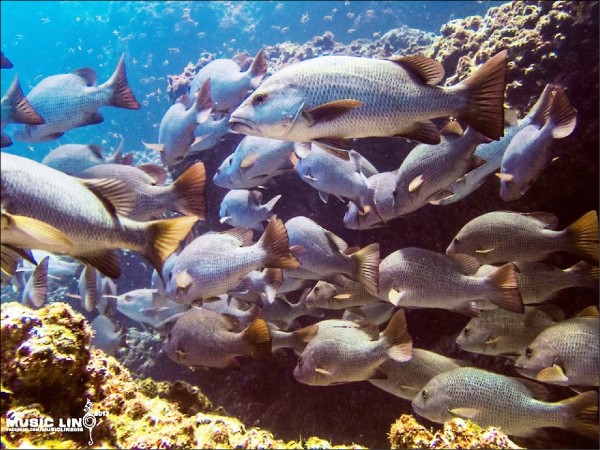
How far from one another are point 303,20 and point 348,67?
→ 26.9 metres

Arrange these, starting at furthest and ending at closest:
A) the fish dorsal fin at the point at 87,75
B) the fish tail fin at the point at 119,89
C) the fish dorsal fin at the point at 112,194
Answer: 1. the fish dorsal fin at the point at 87,75
2. the fish tail fin at the point at 119,89
3. the fish dorsal fin at the point at 112,194

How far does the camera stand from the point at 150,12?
2877 centimetres

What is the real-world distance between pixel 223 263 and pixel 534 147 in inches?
113

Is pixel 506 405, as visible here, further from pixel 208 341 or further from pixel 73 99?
pixel 73 99

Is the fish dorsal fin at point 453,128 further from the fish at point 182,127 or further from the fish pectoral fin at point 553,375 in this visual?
the fish at point 182,127

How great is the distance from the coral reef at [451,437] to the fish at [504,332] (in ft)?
5.52

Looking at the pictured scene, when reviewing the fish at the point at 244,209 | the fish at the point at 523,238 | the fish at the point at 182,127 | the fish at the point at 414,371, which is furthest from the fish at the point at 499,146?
the fish at the point at 182,127

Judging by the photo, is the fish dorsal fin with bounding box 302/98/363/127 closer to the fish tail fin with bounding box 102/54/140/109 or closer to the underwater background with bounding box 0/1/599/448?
the underwater background with bounding box 0/1/599/448

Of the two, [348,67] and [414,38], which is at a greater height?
[414,38]

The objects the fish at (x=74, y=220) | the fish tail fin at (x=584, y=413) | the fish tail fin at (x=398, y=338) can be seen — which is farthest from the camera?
the fish tail fin at (x=398, y=338)

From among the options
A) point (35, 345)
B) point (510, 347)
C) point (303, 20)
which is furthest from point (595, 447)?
point (303, 20)

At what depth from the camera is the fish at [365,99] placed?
244cm

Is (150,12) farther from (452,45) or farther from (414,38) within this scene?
(452,45)

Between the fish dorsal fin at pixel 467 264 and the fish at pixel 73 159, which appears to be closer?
the fish dorsal fin at pixel 467 264
